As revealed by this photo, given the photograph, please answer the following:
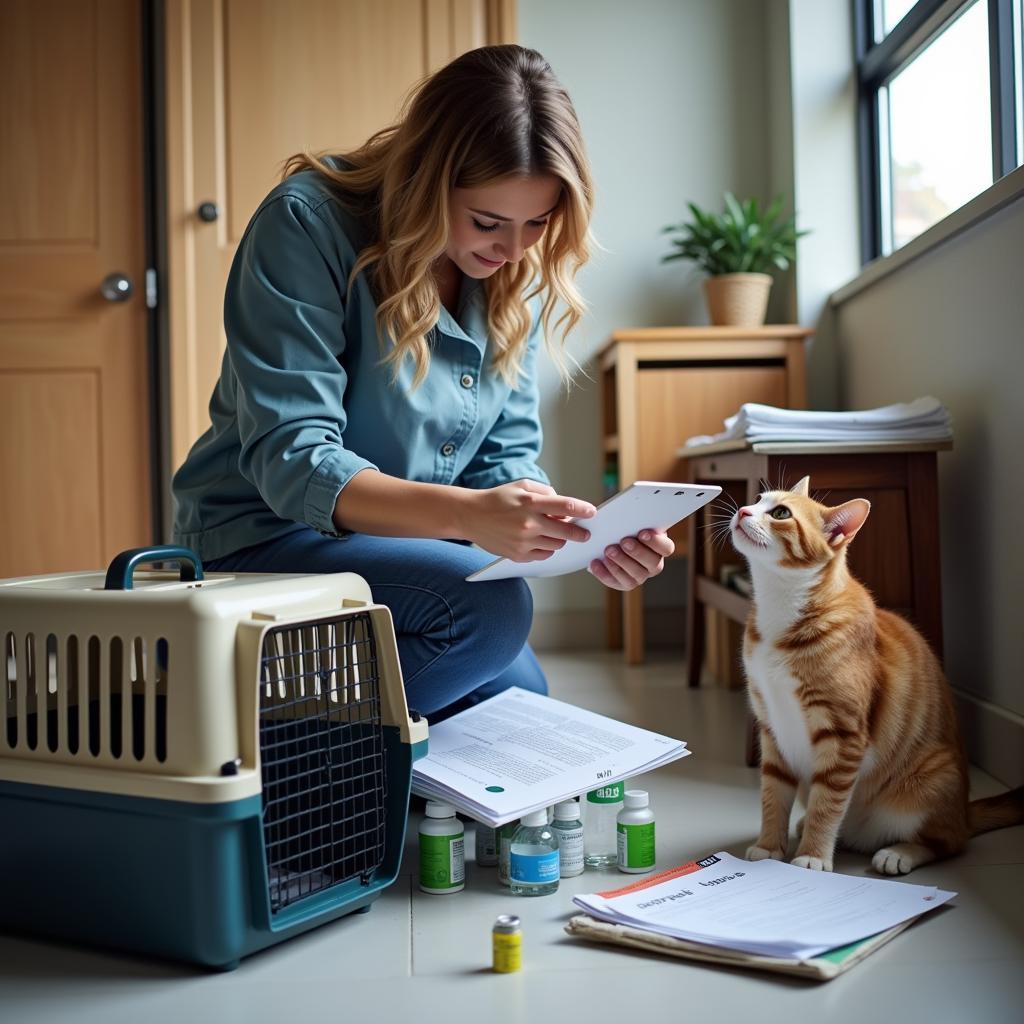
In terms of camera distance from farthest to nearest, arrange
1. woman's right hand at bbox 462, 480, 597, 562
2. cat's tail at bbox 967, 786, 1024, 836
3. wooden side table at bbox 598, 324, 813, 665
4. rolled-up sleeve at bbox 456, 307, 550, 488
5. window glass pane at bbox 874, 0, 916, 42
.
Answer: wooden side table at bbox 598, 324, 813, 665 < window glass pane at bbox 874, 0, 916, 42 < rolled-up sleeve at bbox 456, 307, 550, 488 < cat's tail at bbox 967, 786, 1024, 836 < woman's right hand at bbox 462, 480, 597, 562

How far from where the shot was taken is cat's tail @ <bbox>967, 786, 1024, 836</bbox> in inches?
53.9

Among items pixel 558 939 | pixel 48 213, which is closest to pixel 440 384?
pixel 558 939

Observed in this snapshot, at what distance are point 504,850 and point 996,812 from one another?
0.65 meters

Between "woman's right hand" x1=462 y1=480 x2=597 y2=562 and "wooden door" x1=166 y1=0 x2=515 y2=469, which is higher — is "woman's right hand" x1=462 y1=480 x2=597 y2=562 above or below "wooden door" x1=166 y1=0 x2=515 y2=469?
below

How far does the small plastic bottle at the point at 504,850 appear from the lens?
124 centimetres

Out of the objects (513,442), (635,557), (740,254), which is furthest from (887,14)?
(635,557)

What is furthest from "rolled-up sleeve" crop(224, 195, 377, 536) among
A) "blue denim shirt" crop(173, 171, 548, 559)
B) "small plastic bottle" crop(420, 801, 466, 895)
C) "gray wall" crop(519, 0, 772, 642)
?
"gray wall" crop(519, 0, 772, 642)

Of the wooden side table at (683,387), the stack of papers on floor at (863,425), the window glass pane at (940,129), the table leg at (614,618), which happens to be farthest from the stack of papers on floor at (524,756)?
the table leg at (614,618)

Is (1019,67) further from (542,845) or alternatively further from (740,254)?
(542,845)

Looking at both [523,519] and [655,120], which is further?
[655,120]

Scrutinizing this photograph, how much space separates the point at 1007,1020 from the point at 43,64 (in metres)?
2.99

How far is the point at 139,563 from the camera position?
108 centimetres

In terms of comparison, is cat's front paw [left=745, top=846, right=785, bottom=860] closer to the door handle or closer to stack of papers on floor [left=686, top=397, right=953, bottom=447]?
stack of papers on floor [left=686, top=397, right=953, bottom=447]

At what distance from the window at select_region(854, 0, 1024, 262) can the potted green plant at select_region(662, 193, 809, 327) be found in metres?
0.23
